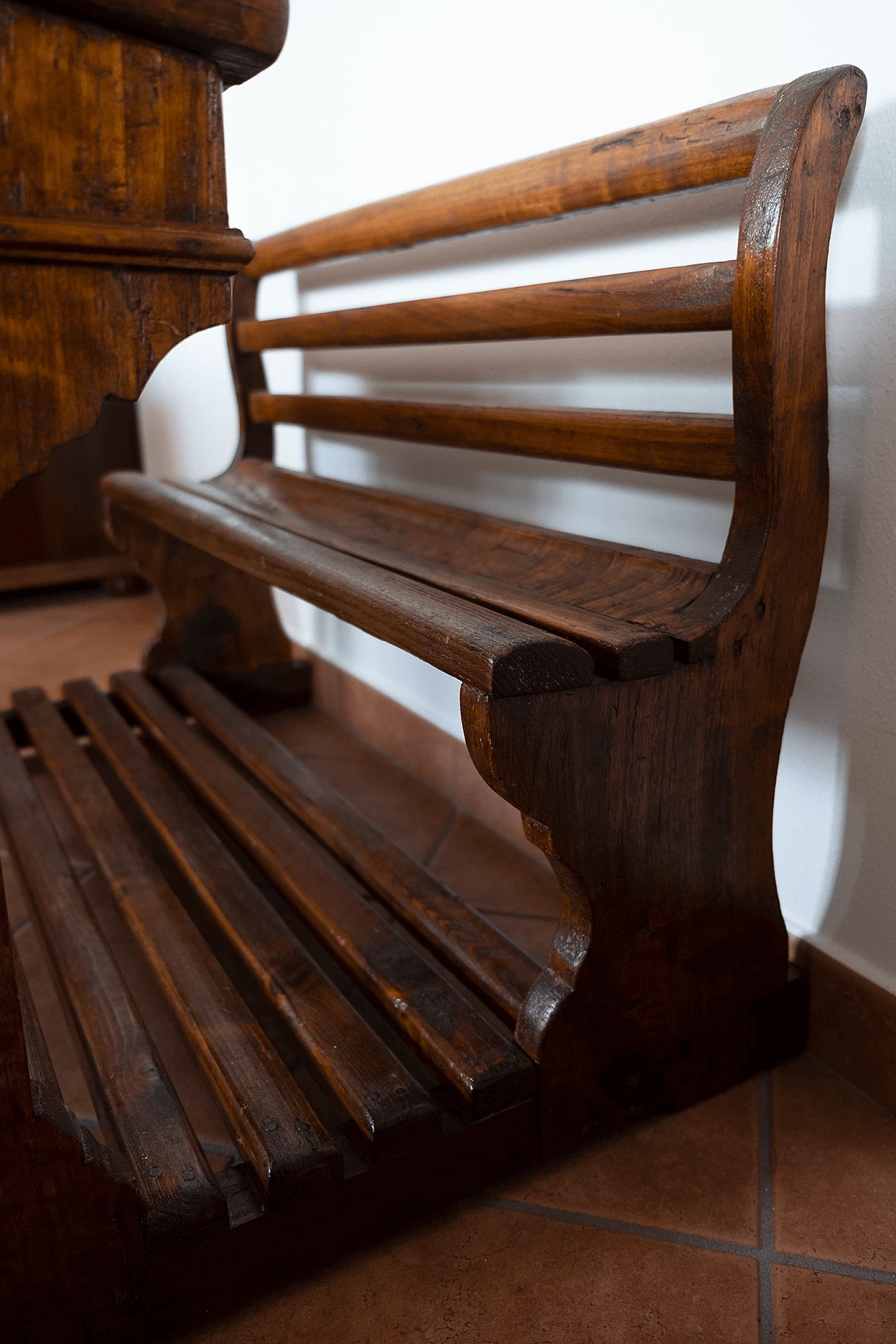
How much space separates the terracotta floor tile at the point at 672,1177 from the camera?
3.27 feet

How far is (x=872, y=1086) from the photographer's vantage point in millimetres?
1132

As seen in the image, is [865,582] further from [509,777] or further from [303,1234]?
[303,1234]

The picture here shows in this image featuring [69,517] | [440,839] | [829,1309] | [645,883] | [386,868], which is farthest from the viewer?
[69,517]

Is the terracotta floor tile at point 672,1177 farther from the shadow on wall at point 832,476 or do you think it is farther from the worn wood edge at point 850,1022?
the shadow on wall at point 832,476

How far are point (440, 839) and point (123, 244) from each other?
1.13 m

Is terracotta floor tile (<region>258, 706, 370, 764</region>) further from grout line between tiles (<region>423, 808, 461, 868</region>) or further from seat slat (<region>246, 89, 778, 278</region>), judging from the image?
seat slat (<region>246, 89, 778, 278</region>)

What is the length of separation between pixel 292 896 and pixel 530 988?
40 centimetres

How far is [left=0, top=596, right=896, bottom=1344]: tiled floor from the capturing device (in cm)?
89

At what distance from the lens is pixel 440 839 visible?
5.53 feet

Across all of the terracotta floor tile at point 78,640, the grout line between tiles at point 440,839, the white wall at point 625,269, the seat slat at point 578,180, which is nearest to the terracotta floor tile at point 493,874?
the grout line between tiles at point 440,839

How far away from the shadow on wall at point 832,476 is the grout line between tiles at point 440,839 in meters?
0.50

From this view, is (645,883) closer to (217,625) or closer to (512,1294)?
(512,1294)

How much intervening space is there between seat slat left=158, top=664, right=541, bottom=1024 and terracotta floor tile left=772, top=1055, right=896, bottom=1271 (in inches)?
11.5

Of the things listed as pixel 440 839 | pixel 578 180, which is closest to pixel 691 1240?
pixel 440 839
